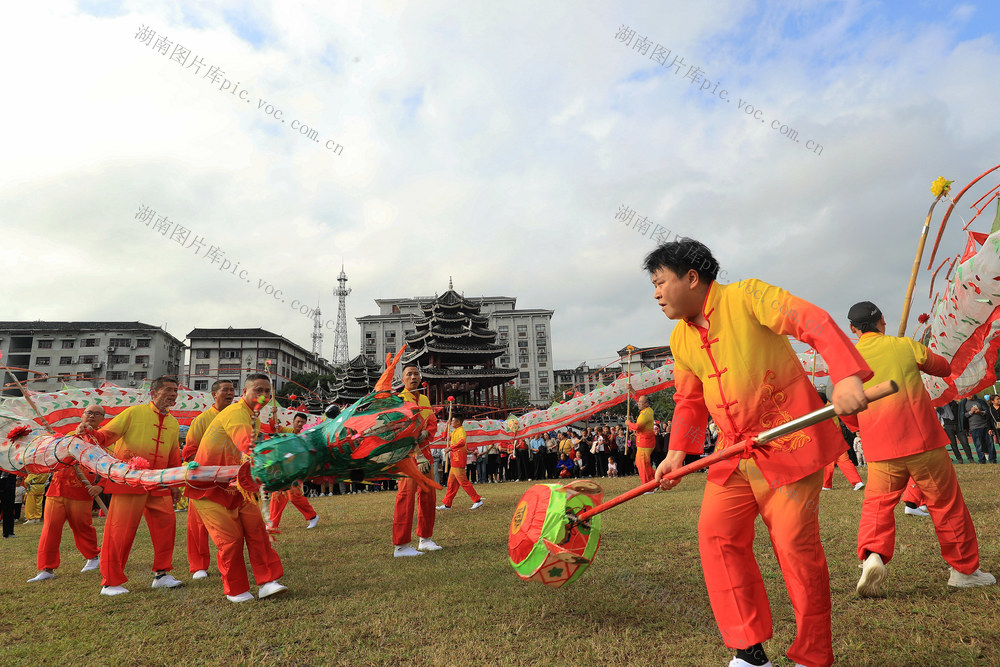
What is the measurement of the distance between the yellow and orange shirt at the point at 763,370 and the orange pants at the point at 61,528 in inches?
270

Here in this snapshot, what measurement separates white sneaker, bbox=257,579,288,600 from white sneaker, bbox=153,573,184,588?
135 cm

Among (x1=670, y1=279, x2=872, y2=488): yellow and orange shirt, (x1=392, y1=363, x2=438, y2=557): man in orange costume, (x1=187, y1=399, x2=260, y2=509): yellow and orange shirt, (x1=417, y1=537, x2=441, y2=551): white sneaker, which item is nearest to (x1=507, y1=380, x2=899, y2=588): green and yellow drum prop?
(x1=670, y1=279, x2=872, y2=488): yellow and orange shirt

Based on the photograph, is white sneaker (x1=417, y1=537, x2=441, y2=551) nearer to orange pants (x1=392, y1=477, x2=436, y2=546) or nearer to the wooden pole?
orange pants (x1=392, y1=477, x2=436, y2=546)

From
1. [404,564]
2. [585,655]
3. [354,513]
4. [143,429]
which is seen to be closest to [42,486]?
[354,513]

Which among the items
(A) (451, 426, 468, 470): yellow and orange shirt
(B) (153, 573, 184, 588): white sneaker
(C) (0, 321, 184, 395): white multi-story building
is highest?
(C) (0, 321, 184, 395): white multi-story building

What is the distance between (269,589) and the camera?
4.45 meters

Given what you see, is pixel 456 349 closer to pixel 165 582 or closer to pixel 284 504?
pixel 284 504

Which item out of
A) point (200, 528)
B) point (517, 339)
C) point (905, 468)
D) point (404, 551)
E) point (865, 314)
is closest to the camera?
point (905, 468)

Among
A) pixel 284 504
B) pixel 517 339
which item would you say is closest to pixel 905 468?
pixel 284 504

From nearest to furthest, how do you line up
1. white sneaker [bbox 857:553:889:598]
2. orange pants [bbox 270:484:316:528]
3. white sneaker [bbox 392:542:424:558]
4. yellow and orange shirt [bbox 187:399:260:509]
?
white sneaker [bbox 857:553:889:598] < yellow and orange shirt [bbox 187:399:260:509] < white sneaker [bbox 392:542:424:558] < orange pants [bbox 270:484:316:528]

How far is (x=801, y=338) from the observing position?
2404 mm

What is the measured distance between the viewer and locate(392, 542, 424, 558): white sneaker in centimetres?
588

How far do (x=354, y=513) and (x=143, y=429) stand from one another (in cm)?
534

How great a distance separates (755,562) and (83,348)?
7680 centimetres
